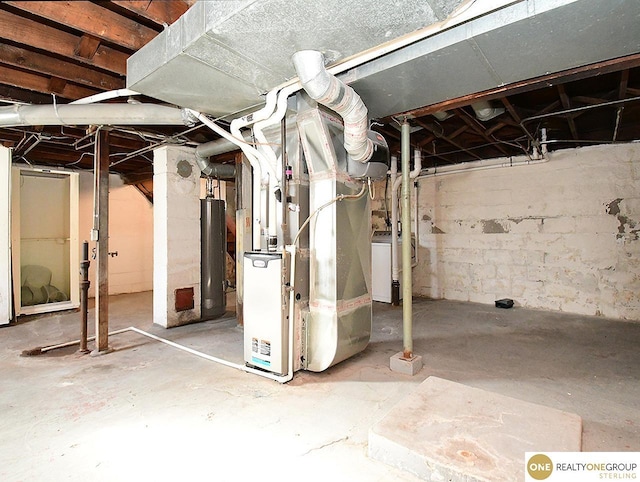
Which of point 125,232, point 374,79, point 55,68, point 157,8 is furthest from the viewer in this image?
point 125,232

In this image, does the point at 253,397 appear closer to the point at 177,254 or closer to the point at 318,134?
the point at 318,134

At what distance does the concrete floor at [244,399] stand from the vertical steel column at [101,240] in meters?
0.22

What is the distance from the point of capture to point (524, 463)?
4.40 ft

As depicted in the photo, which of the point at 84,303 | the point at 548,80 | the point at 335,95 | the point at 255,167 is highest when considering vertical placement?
the point at 548,80

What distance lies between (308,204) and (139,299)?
4389 millimetres

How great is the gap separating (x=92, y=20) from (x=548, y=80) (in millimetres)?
2635

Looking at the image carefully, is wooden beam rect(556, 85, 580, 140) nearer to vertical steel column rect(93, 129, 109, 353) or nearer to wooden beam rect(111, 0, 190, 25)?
wooden beam rect(111, 0, 190, 25)

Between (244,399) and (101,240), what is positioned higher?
(101,240)

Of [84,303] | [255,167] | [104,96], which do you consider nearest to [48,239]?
[84,303]

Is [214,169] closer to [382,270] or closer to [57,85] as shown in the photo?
[57,85]

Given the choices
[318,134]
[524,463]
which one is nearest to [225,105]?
[318,134]

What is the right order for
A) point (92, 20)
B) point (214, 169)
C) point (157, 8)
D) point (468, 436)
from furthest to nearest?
point (214, 169)
point (92, 20)
point (157, 8)
point (468, 436)

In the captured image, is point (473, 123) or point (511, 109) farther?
point (473, 123)

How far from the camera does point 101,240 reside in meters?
3.10
